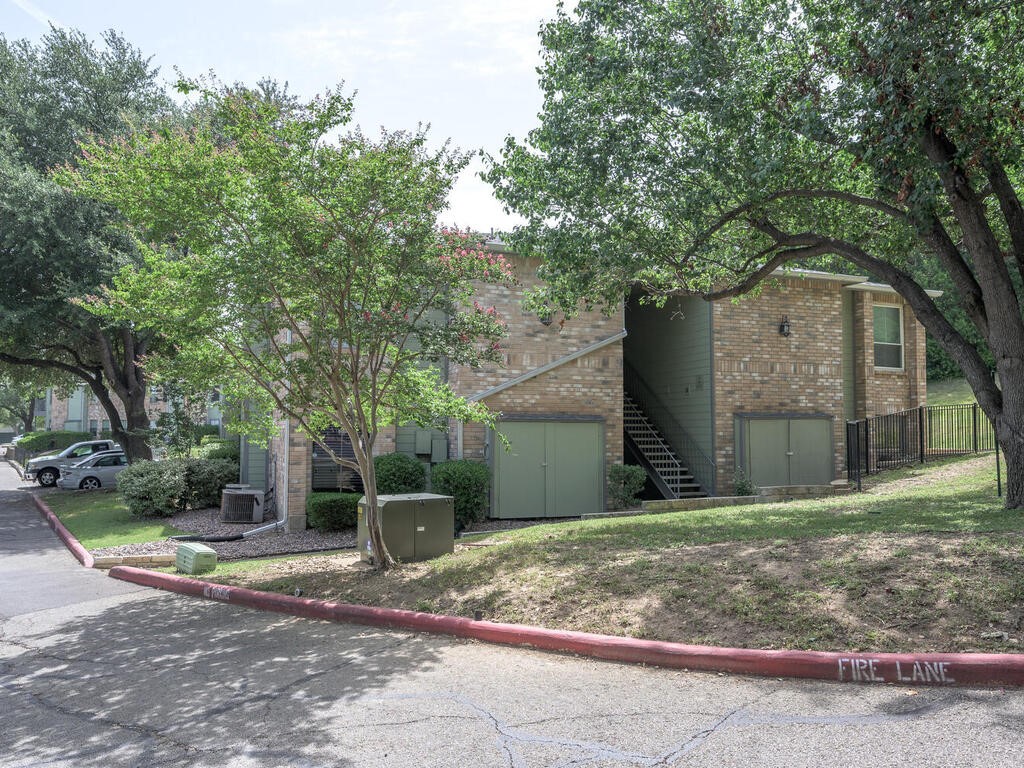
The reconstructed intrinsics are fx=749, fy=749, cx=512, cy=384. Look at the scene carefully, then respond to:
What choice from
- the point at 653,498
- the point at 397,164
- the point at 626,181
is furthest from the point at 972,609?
the point at 653,498

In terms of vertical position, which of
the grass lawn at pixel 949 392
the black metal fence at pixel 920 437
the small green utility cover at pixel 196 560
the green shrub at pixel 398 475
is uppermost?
the grass lawn at pixel 949 392

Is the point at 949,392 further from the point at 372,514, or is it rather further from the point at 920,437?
the point at 372,514

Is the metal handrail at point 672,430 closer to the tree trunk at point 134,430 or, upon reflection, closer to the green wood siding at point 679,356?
the green wood siding at point 679,356

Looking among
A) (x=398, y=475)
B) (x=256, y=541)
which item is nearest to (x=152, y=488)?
(x=256, y=541)

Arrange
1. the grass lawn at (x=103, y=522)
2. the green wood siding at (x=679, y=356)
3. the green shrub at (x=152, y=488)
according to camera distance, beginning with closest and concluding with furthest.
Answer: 1. the grass lawn at (x=103, y=522)
2. the green shrub at (x=152, y=488)
3. the green wood siding at (x=679, y=356)

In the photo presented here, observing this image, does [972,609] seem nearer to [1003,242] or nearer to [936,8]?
[936,8]

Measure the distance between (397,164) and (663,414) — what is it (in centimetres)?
1283

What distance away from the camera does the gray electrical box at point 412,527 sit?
980 cm

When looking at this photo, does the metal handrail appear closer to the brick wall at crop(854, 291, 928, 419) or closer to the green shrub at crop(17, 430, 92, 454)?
the brick wall at crop(854, 291, 928, 419)

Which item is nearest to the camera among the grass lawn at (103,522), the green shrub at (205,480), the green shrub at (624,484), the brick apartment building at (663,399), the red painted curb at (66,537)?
the red painted curb at (66,537)

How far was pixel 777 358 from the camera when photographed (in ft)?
59.9

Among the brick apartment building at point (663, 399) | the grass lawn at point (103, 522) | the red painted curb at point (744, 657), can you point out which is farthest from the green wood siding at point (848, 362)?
the grass lawn at point (103, 522)

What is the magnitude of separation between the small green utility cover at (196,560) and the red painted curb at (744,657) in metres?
3.86

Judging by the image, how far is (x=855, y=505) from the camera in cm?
1201
